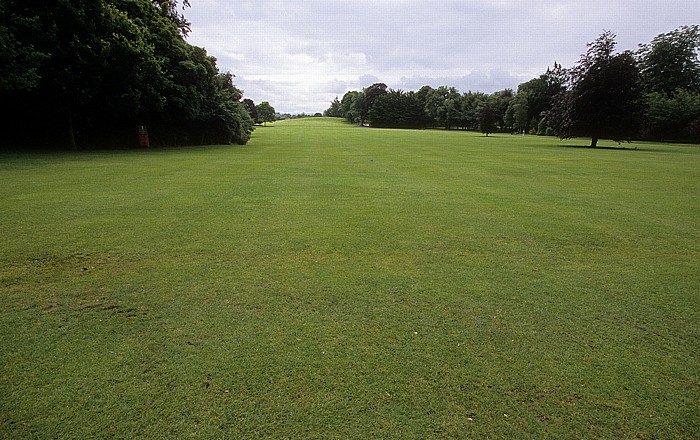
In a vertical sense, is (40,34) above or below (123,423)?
above

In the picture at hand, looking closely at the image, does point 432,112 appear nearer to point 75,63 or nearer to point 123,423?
point 75,63

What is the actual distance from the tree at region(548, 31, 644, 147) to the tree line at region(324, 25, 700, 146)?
2.9 inches

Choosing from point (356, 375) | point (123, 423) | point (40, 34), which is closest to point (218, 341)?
point (123, 423)

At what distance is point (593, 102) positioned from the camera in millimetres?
35125

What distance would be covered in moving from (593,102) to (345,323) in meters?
39.2

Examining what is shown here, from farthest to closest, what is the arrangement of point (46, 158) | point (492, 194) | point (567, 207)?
point (46, 158) < point (492, 194) < point (567, 207)

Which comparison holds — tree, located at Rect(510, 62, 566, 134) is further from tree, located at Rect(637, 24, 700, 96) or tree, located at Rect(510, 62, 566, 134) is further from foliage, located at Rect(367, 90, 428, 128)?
foliage, located at Rect(367, 90, 428, 128)

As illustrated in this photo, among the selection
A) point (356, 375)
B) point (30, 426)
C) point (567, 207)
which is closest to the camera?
point (30, 426)

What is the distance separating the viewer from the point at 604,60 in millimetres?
34906

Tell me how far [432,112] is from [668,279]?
118215mm

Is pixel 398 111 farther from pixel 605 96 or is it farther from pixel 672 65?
pixel 605 96

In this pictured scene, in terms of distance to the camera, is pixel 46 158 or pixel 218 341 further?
pixel 46 158

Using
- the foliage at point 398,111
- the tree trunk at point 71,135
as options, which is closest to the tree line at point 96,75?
the tree trunk at point 71,135

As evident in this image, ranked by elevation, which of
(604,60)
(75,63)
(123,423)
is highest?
(604,60)
